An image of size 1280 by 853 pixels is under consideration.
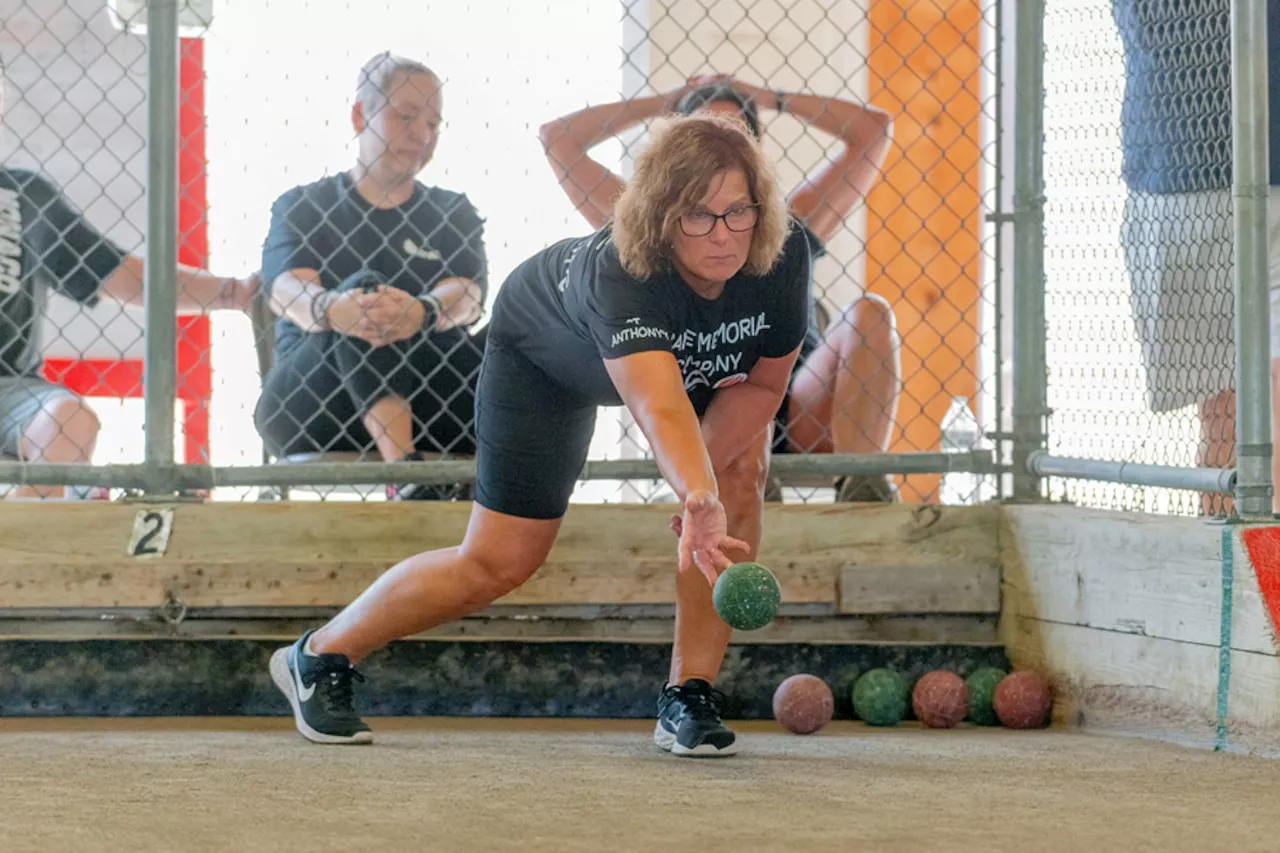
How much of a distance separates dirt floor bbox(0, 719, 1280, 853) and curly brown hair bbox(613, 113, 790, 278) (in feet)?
3.03

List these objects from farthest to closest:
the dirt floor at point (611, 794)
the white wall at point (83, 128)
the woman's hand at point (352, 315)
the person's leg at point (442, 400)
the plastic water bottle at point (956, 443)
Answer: the plastic water bottle at point (956, 443)
the white wall at point (83, 128)
the person's leg at point (442, 400)
the woman's hand at point (352, 315)
the dirt floor at point (611, 794)

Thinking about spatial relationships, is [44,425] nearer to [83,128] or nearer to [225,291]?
[225,291]

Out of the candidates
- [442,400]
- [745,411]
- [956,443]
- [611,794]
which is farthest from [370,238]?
[956,443]

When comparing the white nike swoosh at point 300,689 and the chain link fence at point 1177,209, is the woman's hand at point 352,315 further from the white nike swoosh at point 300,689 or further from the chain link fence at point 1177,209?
the chain link fence at point 1177,209

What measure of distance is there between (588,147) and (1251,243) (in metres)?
1.92

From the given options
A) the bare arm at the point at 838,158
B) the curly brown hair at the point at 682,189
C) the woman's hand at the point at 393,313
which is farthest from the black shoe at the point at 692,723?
the bare arm at the point at 838,158

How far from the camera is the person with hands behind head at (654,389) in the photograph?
2.78 meters

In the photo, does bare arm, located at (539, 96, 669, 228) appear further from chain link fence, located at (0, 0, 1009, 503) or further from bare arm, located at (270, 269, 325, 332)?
bare arm, located at (270, 269, 325, 332)

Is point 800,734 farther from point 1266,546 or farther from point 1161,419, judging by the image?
point 1161,419

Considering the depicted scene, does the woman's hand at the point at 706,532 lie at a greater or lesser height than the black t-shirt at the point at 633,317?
lesser

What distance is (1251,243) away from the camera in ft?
10.3

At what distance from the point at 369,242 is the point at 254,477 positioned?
925 mm

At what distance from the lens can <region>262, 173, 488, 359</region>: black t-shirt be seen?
443 centimetres

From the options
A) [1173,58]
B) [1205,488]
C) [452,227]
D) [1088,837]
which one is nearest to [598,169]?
[452,227]
